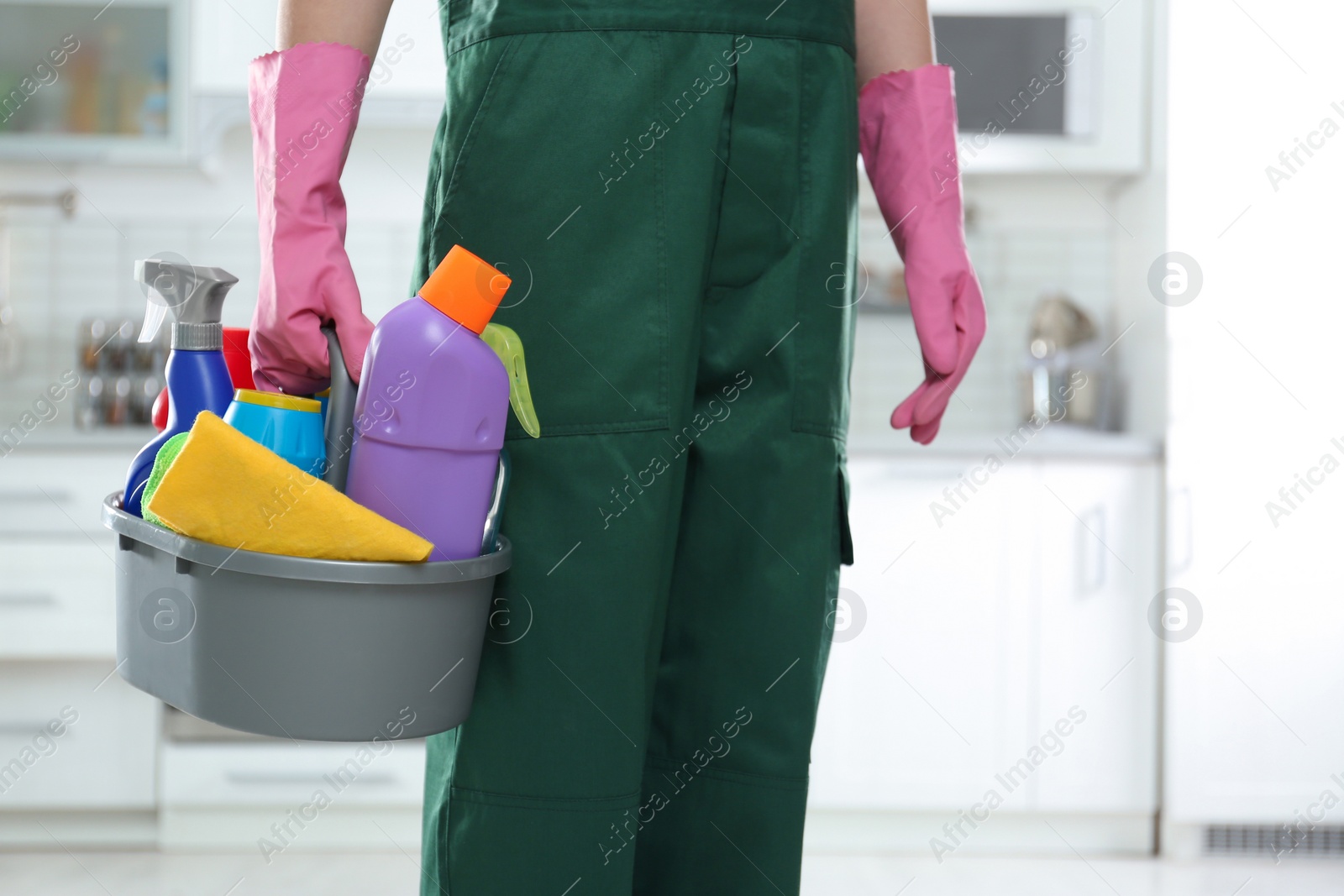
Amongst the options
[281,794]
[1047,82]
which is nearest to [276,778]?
[281,794]

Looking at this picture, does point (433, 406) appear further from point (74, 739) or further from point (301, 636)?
point (74, 739)

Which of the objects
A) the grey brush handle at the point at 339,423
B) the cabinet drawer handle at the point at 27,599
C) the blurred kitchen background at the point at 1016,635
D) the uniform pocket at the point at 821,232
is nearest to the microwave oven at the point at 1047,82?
the blurred kitchen background at the point at 1016,635

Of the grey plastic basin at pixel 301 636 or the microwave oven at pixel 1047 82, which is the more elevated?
the microwave oven at pixel 1047 82

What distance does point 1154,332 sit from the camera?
6.65ft

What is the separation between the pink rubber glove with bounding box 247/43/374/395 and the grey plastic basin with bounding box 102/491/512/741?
127 millimetres

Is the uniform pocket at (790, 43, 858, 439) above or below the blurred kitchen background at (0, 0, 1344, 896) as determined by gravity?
above

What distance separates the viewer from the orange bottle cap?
22.5 inches

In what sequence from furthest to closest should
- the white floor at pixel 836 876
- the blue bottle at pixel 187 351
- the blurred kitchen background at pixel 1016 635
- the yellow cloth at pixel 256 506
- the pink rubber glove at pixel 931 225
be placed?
the blurred kitchen background at pixel 1016 635
the white floor at pixel 836 876
the pink rubber glove at pixel 931 225
the blue bottle at pixel 187 351
the yellow cloth at pixel 256 506

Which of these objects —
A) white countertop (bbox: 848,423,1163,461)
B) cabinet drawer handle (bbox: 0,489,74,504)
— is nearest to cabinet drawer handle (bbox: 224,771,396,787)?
cabinet drawer handle (bbox: 0,489,74,504)

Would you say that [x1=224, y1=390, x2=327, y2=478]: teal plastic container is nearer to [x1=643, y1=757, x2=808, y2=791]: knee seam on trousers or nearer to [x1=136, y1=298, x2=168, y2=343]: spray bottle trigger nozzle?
[x1=136, y1=298, x2=168, y2=343]: spray bottle trigger nozzle

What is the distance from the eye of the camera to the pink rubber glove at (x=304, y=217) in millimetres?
601

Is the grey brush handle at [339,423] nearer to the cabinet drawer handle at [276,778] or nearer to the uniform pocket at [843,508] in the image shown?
the uniform pocket at [843,508]

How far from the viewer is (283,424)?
575 mm

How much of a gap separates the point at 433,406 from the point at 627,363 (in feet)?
0.39
